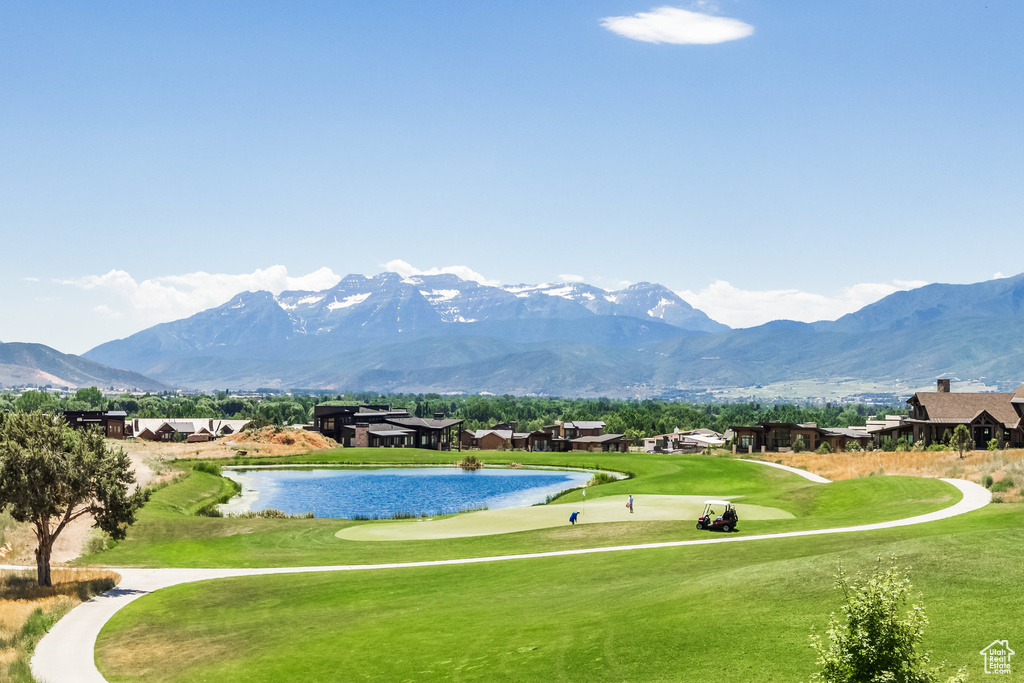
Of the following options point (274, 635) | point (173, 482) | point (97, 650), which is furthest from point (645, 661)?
point (173, 482)

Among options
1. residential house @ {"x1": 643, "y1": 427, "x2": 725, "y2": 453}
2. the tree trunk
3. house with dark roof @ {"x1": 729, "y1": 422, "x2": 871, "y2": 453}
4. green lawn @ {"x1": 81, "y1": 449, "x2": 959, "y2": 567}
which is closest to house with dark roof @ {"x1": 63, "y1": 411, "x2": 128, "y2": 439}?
green lawn @ {"x1": 81, "y1": 449, "x2": 959, "y2": 567}

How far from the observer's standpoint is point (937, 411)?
93.8 metres

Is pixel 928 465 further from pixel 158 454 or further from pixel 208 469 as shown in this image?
pixel 158 454

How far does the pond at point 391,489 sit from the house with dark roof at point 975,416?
4039cm

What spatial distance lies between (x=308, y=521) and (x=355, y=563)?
17.5 m

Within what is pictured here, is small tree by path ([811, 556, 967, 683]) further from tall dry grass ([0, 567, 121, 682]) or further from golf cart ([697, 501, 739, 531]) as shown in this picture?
golf cart ([697, 501, 739, 531])

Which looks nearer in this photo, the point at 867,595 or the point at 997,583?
the point at 867,595

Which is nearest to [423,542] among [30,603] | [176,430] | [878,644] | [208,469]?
[30,603]

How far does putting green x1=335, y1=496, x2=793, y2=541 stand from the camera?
50.1m

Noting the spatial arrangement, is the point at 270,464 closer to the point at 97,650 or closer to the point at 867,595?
the point at 97,650

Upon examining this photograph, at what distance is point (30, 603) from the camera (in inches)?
1283
